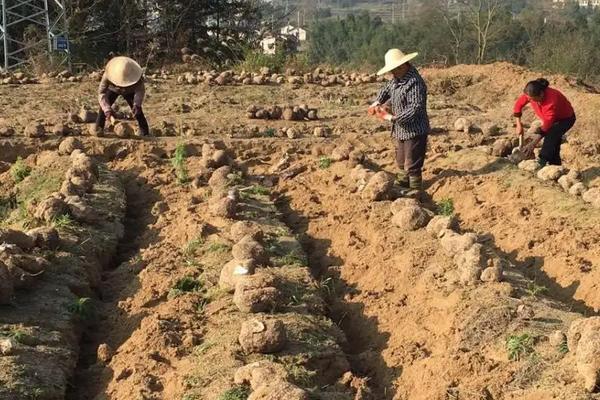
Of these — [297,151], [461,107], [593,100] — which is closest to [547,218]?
[297,151]

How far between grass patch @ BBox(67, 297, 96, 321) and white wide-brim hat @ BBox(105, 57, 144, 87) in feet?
14.4

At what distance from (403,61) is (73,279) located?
151 inches

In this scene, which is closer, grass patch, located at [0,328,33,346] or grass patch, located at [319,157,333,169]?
grass patch, located at [0,328,33,346]

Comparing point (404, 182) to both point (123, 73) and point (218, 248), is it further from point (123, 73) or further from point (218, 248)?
point (123, 73)

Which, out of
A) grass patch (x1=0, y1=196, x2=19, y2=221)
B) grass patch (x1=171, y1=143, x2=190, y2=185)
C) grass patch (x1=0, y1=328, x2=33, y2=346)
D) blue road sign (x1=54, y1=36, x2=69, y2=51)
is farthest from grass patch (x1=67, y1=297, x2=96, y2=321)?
blue road sign (x1=54, y1=36, x2=69, y2=51)

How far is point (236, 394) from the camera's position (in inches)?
158

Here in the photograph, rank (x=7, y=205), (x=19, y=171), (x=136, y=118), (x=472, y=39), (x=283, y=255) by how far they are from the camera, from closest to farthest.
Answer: (x=283, y=255), (x=7, y=205), (x=19, y=171), (x=136, y=118), (x=472, y=39)

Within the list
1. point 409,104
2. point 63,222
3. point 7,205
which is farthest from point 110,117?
point 409,104

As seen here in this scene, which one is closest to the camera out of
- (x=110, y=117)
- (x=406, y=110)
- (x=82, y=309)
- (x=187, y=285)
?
(x=82, y=309)

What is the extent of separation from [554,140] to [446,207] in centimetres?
207

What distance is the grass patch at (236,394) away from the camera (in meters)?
3.99

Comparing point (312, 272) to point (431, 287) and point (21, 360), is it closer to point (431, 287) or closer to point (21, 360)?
point (431, 287)

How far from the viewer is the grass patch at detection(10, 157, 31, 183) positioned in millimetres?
8336

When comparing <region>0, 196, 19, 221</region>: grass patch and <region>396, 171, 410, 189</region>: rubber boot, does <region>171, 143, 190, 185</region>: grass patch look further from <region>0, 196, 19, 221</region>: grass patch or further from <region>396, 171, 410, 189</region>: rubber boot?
<region>396, 171, 410, 189</region>: rubber boot
